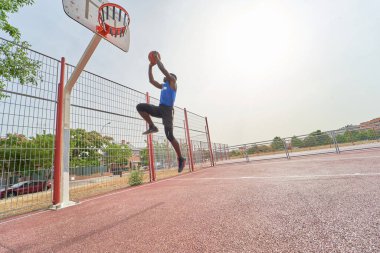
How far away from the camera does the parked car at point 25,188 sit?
3160mm

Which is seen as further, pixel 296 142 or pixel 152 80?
pixel 296 142

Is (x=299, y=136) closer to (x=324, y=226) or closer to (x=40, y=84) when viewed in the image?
(x=324, y=226)

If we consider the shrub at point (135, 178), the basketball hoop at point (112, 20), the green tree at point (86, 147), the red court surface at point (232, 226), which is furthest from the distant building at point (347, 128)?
the green tree at point (86, 147)

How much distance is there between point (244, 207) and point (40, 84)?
4585 millimetres

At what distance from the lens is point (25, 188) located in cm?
353

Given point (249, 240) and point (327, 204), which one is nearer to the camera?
point (249, 240)

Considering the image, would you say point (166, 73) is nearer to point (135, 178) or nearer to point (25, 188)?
point (25, 188)

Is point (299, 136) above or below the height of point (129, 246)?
above

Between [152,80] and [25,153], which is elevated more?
[152,80]

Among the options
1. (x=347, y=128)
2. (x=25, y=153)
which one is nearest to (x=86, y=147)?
(x=25, y=153)

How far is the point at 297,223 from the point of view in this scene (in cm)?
150

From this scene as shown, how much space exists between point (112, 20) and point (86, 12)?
48 centimetres

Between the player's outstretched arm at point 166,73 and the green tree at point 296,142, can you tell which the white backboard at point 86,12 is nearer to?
the player's outstretched arm at point 166,73

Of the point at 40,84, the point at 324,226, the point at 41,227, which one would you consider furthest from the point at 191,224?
the point at 40,84
